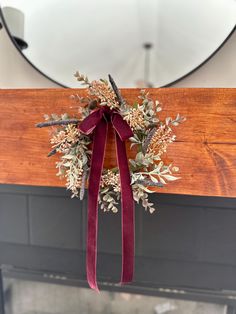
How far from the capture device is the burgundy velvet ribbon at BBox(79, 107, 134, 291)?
0.58 metres

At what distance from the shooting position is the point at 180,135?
24.1 inches

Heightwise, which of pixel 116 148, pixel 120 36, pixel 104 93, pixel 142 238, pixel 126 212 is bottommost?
pixel 142 238

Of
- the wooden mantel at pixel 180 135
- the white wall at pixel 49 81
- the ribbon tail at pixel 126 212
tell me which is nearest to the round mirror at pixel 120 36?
the white wall at pixel 49 81

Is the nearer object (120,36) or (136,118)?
(136,118)

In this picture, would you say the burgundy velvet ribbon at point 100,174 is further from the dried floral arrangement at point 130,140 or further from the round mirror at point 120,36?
the round mirror at point 120,36

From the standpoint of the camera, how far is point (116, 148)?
0.61 meters

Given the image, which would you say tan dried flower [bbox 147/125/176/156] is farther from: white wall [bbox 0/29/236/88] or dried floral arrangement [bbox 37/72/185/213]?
white wall [bbox 0/29/236/88]

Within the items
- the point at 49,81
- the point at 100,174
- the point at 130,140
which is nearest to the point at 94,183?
the point at 100,174

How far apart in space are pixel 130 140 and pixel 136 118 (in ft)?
0.19

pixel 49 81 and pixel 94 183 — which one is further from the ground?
pixel 49 81

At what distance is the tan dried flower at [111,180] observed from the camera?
2.00 feet

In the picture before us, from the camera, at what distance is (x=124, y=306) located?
35.8 inches

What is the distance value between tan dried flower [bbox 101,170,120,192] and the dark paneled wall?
0.20 meters

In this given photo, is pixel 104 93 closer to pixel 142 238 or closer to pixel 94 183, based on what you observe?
pixel 94 183
